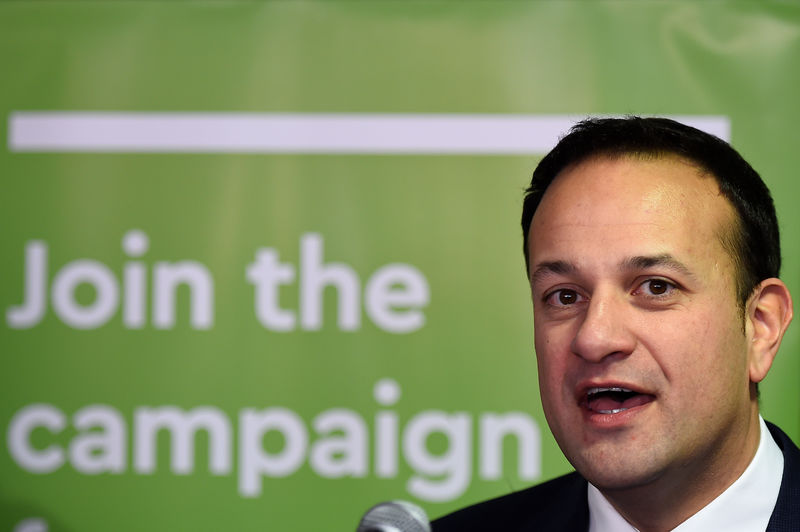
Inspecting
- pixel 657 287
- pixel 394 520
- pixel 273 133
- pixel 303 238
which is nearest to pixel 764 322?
pixel 657 287

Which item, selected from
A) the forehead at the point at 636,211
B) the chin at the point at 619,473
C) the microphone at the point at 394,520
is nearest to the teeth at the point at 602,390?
the chin at the point at 619,473

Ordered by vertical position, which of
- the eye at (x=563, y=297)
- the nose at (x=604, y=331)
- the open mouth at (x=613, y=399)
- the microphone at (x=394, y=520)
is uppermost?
the eye at (x=563, y=297)

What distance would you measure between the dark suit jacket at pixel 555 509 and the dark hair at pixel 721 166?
337mm

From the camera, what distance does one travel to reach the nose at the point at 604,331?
1.57m

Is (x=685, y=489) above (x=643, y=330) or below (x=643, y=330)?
below

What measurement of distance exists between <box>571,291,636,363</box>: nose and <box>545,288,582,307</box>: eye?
0.27ft

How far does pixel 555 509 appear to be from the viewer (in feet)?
6.49

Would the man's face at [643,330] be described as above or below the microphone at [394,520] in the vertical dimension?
above

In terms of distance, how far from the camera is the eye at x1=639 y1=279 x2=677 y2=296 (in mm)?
1623

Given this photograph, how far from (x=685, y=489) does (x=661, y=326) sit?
316 millimetres

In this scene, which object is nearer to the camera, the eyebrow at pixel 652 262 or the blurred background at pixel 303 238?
the eyebrow at pixel 652 262

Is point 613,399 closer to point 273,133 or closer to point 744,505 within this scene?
point 744,505

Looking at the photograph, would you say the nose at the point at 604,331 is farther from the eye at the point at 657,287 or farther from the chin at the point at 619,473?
the chin at the point at 619,473

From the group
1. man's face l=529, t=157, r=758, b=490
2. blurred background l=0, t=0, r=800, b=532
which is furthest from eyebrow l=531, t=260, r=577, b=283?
blurred background l=0, t=0, r=800, b=532
